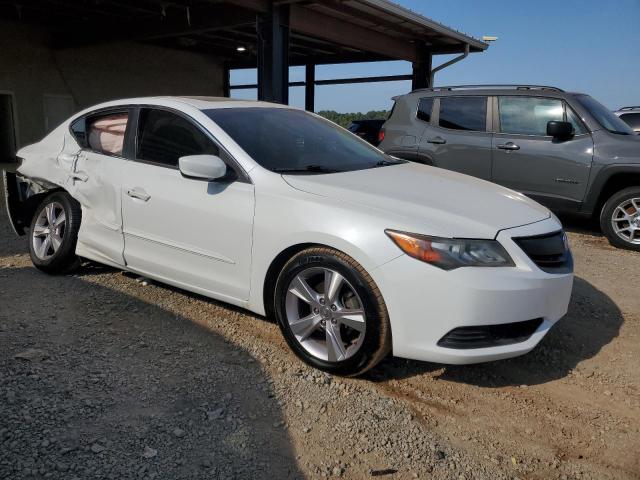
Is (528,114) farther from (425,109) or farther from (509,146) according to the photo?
(425,109)

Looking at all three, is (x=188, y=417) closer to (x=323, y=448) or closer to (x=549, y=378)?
(x=323, y=448)

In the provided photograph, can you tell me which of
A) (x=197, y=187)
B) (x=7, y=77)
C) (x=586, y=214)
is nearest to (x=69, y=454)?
(x=197, y=187)

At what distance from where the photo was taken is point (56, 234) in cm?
469

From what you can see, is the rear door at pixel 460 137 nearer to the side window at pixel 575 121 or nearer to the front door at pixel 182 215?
the side window at pixel 575 121

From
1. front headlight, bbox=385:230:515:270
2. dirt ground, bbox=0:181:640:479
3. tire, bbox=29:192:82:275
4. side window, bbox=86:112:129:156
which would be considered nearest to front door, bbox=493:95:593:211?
dirt ground, bbox=0:181:640:479

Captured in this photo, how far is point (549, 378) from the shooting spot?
10.6 ft

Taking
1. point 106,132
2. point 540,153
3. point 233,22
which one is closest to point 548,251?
point 106,132

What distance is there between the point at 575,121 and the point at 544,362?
4.34 m

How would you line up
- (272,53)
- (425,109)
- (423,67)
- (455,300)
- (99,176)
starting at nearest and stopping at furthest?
(455,300) → (99,176) → (425,109) → (272,53) → (423,67)

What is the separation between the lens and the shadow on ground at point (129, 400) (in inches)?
92.5

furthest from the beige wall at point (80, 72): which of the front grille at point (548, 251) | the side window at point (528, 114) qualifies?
the front grille at point (548, 251)

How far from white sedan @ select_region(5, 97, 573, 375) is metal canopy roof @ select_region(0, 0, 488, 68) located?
18.4 ft

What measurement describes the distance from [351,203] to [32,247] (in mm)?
3218

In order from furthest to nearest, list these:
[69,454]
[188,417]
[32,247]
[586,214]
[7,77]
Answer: [7,77], [586,214], [32,247], [188,417], [69,454]
